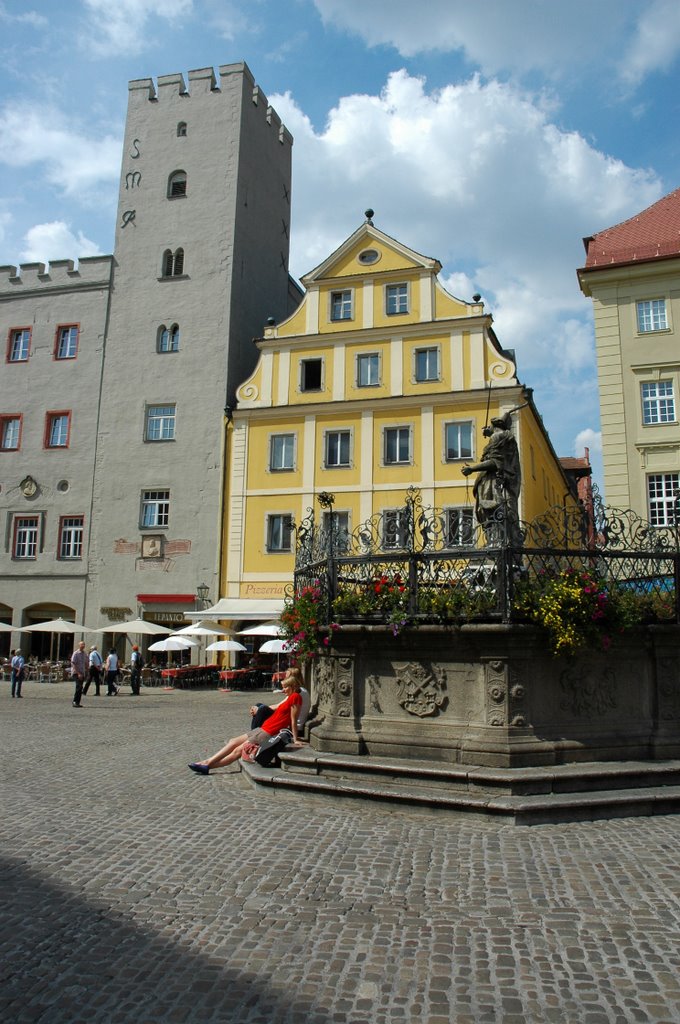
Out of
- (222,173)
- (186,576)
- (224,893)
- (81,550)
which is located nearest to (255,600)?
(186,576)

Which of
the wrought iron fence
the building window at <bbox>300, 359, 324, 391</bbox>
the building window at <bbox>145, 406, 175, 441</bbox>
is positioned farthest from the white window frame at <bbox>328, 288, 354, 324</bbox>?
the wrought iron fence

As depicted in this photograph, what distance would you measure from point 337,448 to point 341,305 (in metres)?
5.60

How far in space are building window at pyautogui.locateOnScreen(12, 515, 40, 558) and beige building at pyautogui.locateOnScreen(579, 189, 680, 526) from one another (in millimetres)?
22653

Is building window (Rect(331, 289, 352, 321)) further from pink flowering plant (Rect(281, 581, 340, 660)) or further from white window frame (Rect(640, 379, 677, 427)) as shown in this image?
pink flowering plant (Rect(281, 581, 340, 660))

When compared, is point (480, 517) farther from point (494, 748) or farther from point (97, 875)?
point (97, 875)

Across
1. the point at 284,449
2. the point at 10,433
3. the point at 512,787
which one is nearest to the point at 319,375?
the point at 284,449

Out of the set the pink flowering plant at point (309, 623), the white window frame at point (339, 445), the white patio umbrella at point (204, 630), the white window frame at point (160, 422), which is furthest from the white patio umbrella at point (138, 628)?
the pink flowering plant at point (309, 623)

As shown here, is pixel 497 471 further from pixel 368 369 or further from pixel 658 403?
pixel 368 369

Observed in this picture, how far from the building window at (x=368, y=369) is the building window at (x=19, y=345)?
1566cm

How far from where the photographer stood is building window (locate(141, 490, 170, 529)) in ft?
103

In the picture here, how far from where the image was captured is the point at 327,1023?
3668mm

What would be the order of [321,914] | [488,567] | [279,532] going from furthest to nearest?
[279,532] → [488,567] → [321,914]

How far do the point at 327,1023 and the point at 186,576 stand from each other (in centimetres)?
2709

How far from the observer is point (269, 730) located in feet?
31.7
